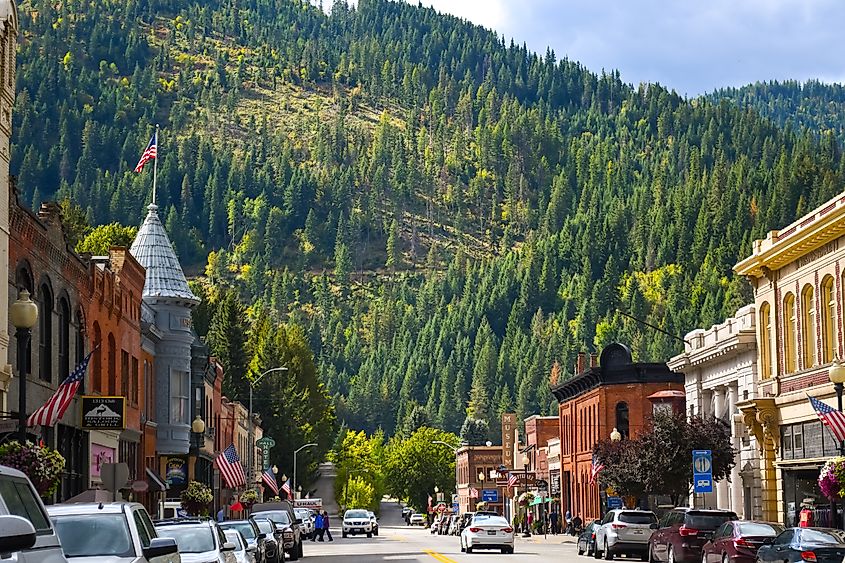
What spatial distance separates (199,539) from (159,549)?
31.6 feet

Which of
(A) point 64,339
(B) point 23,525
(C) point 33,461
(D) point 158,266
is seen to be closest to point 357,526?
(D) point 158,266

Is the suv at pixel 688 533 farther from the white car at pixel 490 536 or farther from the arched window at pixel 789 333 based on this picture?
the arched window at pixel 789 333

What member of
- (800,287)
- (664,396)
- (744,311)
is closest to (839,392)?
A: (800,287)

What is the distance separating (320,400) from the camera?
136 metres

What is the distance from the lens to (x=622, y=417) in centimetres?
9188

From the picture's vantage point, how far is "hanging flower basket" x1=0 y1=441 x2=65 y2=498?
2884 cm

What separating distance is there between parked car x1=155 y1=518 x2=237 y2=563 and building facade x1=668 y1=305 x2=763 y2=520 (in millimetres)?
34201

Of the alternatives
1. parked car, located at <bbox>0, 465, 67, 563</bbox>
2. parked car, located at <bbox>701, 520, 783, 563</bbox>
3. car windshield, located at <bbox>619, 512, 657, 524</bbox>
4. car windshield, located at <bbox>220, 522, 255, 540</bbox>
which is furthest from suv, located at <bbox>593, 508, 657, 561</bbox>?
parked car, located at <bbox>0, 465, 67, 563</bbox>

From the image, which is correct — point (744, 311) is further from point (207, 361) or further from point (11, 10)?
point (11, 10)

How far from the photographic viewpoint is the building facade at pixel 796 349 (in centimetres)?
4978

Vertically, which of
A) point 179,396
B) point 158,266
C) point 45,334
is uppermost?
point 158,266

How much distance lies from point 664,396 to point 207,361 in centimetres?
2263

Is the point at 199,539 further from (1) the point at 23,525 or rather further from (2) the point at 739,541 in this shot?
(1) the point at 23,525

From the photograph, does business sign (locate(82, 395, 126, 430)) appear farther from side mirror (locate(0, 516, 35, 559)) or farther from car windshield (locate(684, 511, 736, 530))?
side mirror (locate(0, 516, 35, 559))
